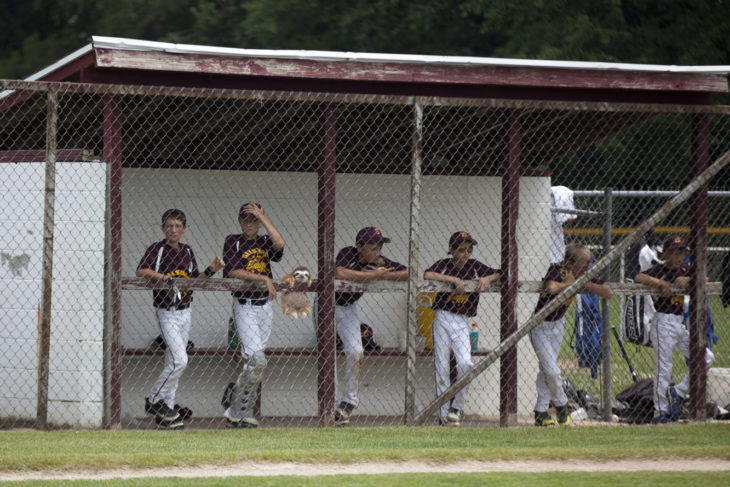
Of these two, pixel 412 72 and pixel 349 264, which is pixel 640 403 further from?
pixel 412 72

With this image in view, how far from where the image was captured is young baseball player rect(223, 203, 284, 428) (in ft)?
28.4

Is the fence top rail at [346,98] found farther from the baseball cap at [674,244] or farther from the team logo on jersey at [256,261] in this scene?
the team logo on jersey at [256,261]

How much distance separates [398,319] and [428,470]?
393 cm

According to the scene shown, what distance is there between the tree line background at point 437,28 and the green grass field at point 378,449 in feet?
49.7

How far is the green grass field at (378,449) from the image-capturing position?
6480mm

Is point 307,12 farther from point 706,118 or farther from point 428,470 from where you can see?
Result: point 428,470

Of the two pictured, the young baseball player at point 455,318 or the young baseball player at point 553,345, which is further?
the young baseball player at point 553,345

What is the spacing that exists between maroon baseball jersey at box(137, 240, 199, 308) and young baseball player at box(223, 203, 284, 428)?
312mm

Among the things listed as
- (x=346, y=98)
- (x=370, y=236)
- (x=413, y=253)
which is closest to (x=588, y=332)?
(x=370, y=236)

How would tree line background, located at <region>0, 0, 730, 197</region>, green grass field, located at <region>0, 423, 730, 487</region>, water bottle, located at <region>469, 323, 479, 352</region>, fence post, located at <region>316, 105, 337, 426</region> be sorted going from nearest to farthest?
green grass field, located at <region>0, 423, 730, 487</region> → fence post, located at <region>316, 105, 337, 426</region> → water bottle, located at <region>469, 323, 479, 352</region> → tree line background, located at <region>0, 0, 730, 197</region>

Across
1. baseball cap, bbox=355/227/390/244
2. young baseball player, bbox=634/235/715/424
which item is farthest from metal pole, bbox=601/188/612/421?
baseball cap, bbox=355/227/390/244

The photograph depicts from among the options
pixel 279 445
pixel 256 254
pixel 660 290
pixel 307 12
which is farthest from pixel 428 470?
pixel 307 12

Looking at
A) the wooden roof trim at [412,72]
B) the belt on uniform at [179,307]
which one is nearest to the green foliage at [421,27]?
the wooden roof trim at [412,72]

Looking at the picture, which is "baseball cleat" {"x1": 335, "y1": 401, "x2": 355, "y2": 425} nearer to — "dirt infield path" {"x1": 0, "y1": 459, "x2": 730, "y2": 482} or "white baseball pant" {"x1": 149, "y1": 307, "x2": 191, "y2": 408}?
"white baseball pant" {"x1": 149, "y1": 307, "x2": 191, "y2": 408}
